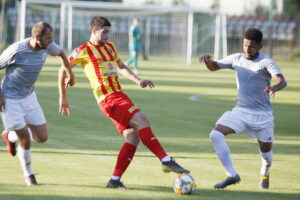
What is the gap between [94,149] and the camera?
35.6ft

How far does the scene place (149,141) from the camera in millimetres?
7914

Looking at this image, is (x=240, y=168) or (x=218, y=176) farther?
(x=240, y=168)

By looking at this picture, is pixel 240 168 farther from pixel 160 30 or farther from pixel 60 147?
pixel 160 30

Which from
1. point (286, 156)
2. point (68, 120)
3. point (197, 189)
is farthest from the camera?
point (68, 120)

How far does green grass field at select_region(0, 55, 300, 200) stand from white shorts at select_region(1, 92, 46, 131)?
678mm

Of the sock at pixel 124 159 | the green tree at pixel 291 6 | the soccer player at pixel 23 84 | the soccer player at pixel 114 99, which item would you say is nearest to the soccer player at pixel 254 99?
the soccer player at pixel 114 99

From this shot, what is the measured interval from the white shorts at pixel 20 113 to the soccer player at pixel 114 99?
1.08ft

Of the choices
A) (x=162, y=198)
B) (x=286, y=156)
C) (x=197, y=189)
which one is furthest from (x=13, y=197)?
(x=286, y=156)

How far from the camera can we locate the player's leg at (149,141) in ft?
25.6

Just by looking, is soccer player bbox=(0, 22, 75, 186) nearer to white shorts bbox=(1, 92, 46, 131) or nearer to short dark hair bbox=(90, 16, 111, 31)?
white shorts bbox=(1, 92, 46, 131)

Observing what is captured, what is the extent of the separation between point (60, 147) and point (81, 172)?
6.51 feet

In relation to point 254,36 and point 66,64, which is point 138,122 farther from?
point 254,36

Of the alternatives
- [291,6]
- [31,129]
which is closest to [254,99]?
[31,129]

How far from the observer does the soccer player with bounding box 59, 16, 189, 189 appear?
793cm
